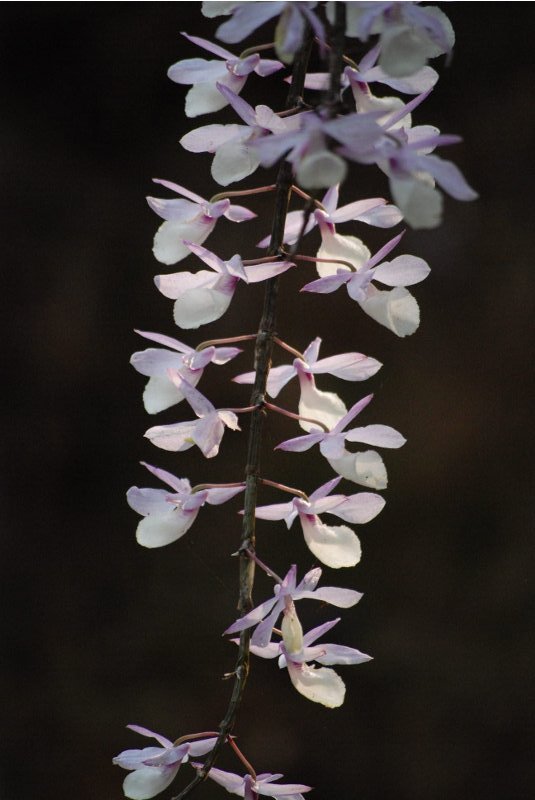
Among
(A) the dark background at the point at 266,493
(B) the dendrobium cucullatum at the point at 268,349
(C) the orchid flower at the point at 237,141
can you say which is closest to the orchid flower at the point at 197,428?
(B) the dendrobium cucullatum at the point at 268,349

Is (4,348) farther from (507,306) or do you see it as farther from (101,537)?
(507,306)

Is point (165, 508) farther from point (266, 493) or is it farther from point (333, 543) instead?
point (266, 493)

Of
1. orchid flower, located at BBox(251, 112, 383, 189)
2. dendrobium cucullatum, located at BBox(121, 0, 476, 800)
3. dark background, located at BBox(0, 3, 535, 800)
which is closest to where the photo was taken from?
orchid flower, located at BBox(251, 112, 383, 189)

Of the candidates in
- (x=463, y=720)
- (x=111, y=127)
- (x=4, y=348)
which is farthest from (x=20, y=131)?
(x=463, y=720)

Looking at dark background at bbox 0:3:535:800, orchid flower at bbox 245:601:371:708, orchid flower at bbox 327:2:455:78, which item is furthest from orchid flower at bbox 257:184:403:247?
dark background at bbox 0:3:535:800

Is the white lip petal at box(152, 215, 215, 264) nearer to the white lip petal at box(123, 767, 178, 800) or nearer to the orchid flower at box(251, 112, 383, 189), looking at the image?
the orchid flower at box(251, 112, 383, 189)

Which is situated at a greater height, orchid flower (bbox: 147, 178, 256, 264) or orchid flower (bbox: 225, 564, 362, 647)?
orchid flower (bbox: 147, 178, 256, 264)

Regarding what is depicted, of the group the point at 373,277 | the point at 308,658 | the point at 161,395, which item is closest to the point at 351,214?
the point at 373,277
